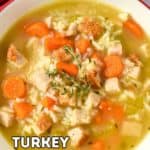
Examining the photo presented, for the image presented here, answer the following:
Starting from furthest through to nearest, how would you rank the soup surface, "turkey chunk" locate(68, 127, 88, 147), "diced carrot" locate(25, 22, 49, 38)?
1. "diced carrot" locate(25, 22, 49, 38)
2. the soup surface
3. "turkey chunk" locate(68, 127, 88, 147)

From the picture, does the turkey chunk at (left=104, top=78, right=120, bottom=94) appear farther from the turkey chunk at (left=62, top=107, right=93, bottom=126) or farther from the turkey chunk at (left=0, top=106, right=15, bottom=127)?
the turkey chunk at (left=0, top=106, right=15, bottom=127)

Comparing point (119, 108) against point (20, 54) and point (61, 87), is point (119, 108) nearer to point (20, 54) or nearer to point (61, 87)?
point (61, 87)

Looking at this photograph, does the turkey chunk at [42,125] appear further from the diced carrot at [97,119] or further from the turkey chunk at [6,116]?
the diced carrot at [97,119]

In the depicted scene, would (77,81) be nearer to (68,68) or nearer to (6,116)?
(68,68)

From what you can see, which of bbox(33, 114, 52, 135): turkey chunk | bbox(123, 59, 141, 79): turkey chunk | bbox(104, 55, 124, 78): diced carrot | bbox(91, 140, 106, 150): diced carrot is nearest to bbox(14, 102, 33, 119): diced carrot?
bbox(33, 114, 52, 135): turkey chunk

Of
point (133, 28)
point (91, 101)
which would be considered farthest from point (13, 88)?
point (133, 28)
